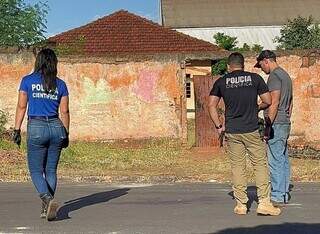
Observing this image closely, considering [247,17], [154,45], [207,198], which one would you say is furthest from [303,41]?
[207,198]

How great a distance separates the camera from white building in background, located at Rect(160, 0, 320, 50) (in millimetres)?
66188

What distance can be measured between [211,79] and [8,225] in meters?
9.70

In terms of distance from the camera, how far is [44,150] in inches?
303

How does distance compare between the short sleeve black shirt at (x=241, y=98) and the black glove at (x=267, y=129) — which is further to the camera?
the black glove at (x=267, y=129)

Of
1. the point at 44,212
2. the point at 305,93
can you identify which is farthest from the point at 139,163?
the point at 44,212

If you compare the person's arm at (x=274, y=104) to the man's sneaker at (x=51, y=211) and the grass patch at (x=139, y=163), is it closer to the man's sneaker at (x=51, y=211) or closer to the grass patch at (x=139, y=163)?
the man's sneaker at (x=51, y=211)

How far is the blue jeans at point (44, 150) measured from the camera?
25.0ft

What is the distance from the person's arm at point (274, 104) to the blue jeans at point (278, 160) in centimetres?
29

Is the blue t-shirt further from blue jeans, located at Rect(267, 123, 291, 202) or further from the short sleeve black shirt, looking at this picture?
blue jeans, located at Rect(267, 123, 291, 202)

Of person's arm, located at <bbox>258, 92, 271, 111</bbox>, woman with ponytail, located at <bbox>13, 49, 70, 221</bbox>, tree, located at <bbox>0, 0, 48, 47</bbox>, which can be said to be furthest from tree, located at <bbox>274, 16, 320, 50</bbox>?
woman with ponytail, located at <bbox>13, 49, 70, 221</bbox>

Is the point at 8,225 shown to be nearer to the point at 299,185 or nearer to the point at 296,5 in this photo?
the point at 299,185

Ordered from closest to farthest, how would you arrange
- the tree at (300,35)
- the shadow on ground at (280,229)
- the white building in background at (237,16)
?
the shadow on ground at (280,229), the tree at (300,35), the white building in background at (237,16)

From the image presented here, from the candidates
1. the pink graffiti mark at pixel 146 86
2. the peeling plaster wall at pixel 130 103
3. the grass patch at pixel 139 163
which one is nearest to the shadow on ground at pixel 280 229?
the grass patch at pixel 139 163

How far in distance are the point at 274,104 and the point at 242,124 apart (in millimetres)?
649
